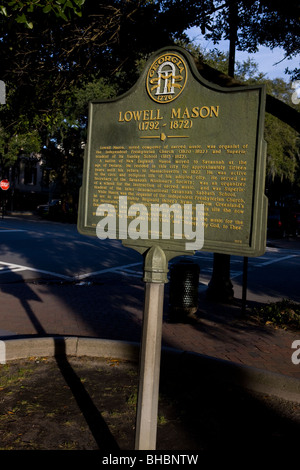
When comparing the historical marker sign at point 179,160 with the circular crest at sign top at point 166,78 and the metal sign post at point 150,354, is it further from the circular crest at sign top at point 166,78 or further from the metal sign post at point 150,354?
the metal sign post at point 150,354

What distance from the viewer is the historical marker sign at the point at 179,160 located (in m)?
2.94

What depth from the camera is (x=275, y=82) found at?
36844 mm

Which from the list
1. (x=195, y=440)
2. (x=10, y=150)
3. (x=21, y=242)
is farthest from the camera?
(x=10, y=150)

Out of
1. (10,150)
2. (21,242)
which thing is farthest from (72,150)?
(21,242)

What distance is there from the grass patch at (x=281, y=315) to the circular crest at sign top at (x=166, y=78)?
17.7 feet

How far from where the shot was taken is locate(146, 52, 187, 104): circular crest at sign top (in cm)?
316

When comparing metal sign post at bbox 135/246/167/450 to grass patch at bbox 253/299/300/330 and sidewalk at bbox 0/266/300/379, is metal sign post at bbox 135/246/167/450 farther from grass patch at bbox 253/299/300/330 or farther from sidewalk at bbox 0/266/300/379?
grass patch at bbox 253/299/300/330

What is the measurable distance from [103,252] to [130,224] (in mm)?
14412

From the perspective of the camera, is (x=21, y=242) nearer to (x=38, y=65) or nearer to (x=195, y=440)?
(x=38, y=65)

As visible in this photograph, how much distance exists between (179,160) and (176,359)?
2803 millimetres

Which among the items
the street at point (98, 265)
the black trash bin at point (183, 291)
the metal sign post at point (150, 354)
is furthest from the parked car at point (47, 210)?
the metal sign post at point (150, 354)

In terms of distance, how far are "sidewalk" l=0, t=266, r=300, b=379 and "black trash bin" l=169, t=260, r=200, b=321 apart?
21cm

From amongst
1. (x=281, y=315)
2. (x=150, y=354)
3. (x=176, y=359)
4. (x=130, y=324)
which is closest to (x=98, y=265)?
(x=130, y=324)

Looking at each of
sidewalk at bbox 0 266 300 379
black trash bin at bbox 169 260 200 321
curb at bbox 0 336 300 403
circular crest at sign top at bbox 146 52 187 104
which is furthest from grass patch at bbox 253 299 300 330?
circular crest at sign top at bbox 146 52 187 104
